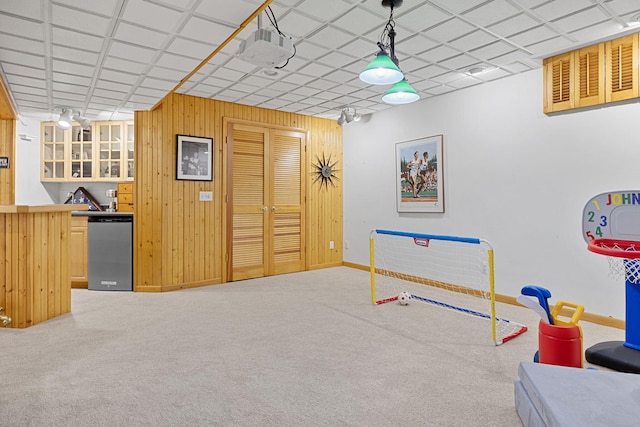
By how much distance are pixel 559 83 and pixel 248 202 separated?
13.3ft

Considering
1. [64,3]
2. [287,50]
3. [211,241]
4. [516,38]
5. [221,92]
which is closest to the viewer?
[64,3]

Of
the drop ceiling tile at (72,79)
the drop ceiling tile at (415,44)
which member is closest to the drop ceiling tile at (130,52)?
the drop ceiling tile at (72,79)

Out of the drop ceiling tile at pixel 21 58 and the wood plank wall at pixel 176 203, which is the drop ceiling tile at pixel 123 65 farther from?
the wood plank wall at pixel 176 203

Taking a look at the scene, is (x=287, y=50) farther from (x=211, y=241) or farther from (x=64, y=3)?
(x=211, y=241)

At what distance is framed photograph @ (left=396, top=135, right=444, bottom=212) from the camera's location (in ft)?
15.9

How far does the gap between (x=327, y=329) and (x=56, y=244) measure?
2813mm

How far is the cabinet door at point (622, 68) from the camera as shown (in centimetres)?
312

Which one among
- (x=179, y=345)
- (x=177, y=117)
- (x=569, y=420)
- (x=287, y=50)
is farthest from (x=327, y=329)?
(x=177, y=117)

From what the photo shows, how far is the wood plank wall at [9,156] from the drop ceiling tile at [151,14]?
4046mm

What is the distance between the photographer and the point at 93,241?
4.77 meters

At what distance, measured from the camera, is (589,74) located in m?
3.40

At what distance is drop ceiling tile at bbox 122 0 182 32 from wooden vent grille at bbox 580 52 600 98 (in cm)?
360

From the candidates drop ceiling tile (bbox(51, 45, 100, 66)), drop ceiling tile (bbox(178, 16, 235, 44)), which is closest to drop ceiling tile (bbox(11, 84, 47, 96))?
drop ceiling tile (bbox(51, 45, 100, 66))

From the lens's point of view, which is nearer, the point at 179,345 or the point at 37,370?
the point at 37,370
